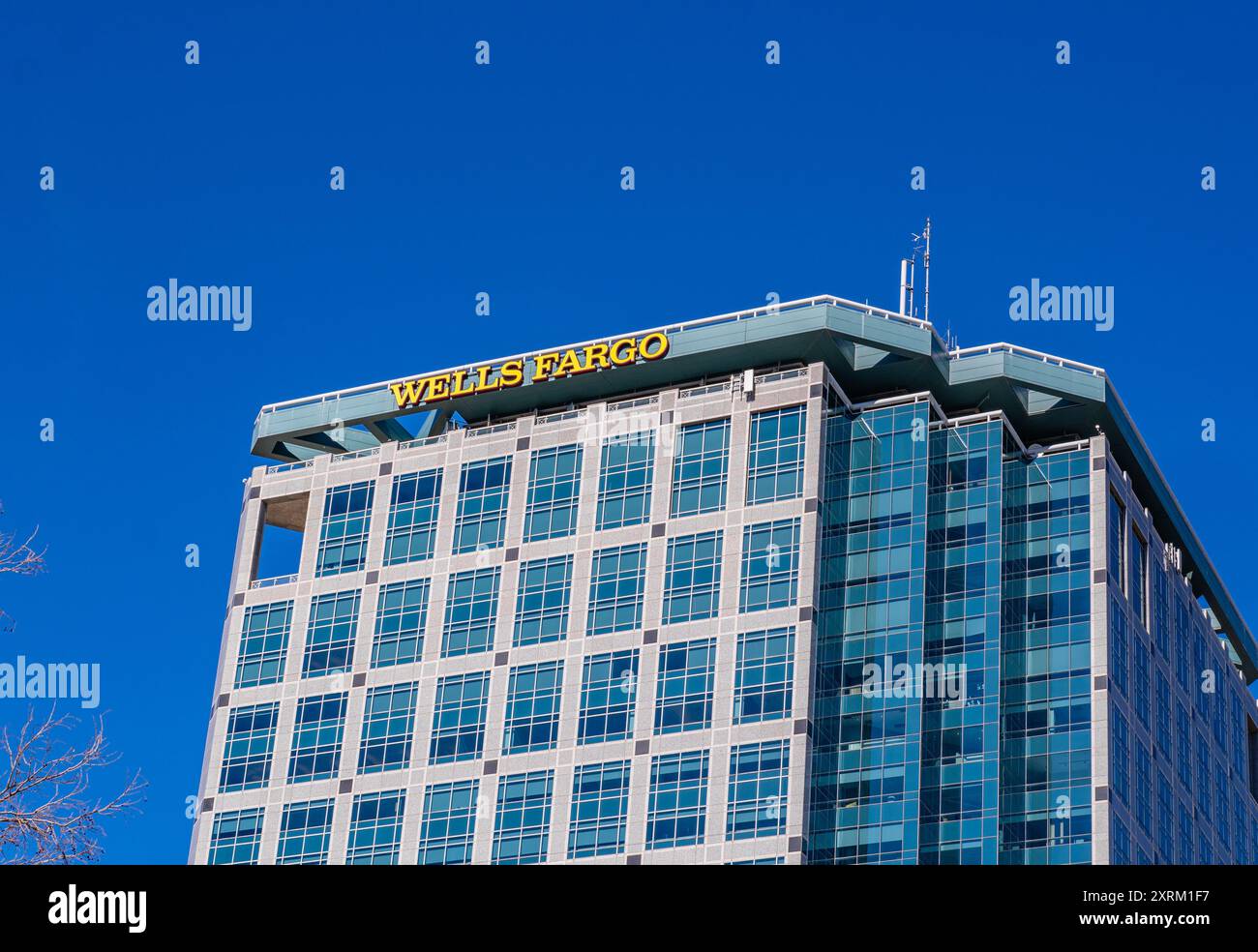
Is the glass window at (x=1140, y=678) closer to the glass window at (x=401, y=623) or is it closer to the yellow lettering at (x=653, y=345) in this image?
the yellow lettering at (x=653, y=345)

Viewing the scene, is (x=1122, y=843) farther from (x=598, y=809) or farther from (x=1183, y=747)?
(x=598, y=809)

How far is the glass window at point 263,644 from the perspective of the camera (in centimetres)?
14725

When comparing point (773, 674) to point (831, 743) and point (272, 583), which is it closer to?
point (831, 743)

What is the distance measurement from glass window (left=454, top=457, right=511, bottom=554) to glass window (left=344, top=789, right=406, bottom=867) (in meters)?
17.1

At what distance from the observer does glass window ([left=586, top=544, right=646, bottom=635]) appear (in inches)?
5448

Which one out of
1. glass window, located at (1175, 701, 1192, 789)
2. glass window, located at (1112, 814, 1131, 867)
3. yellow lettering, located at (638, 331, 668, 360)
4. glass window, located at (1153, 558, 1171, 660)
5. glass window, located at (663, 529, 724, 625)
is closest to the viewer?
glass window, located at (1112, 814, 1131, 867)

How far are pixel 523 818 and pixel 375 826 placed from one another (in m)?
9.93

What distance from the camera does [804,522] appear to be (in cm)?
13575

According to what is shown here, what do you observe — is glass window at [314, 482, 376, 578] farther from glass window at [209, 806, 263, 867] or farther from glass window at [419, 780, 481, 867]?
glass window at [419, 780, 481, 867]

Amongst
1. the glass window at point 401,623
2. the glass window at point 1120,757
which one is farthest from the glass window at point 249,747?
the glass window at point 1120,757

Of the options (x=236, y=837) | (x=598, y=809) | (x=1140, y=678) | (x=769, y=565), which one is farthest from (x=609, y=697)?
(x=1140, y=678)

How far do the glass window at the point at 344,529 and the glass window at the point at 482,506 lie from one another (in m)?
6.94

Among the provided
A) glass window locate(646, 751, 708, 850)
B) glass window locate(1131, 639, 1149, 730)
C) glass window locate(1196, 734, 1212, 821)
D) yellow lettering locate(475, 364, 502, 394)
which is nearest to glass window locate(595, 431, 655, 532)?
yellow lettering locate(475, 364, 502, 394)
